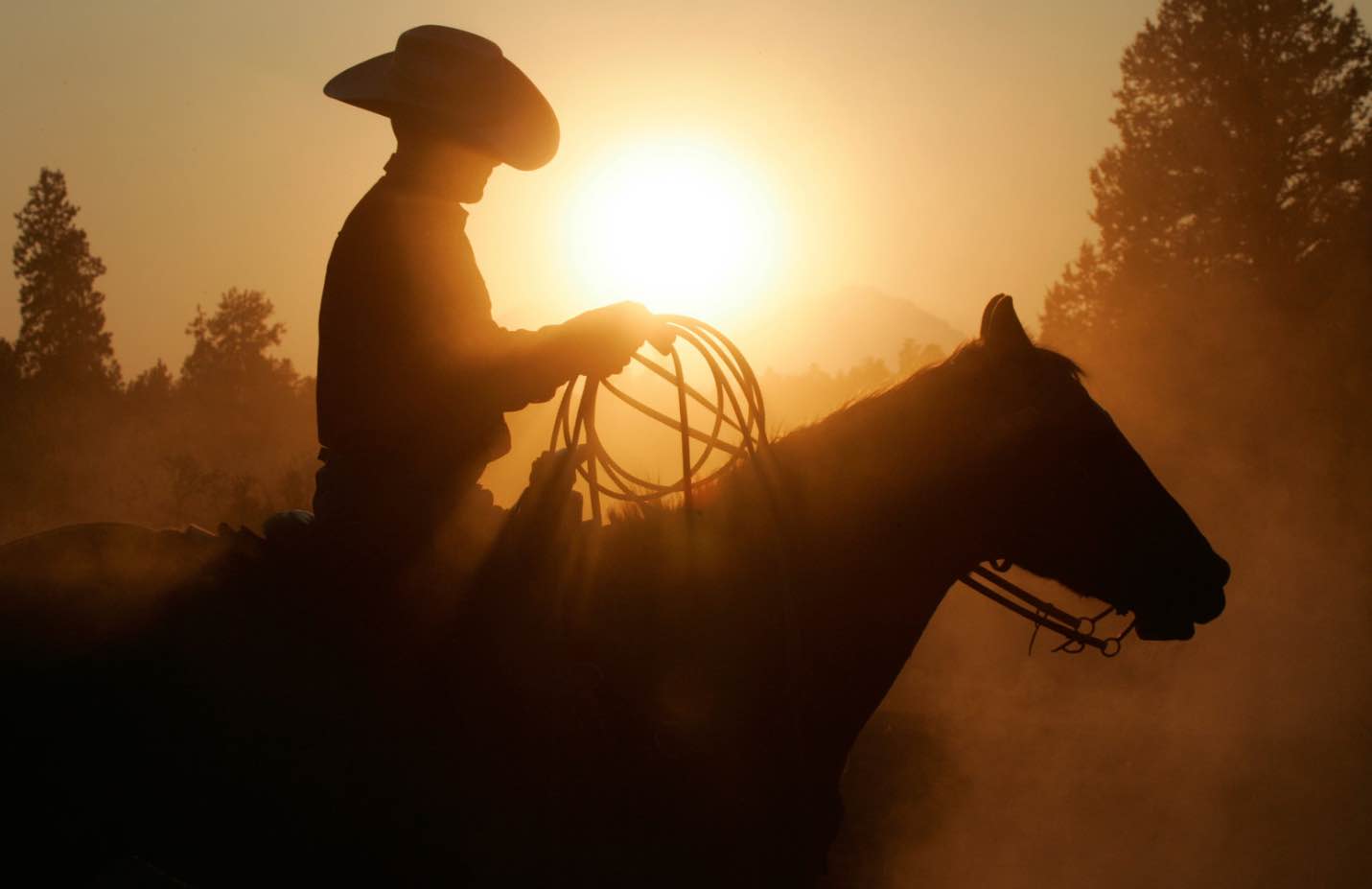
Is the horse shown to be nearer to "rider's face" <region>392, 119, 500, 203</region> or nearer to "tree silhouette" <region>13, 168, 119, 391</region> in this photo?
"rider's face" <region>392, 119, 500, 203</region>

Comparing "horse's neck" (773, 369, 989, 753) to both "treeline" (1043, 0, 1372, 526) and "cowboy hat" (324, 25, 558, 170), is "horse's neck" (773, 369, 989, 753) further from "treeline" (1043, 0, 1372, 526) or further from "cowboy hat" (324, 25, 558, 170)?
"treeline" (1043, 0, 1372, 526)

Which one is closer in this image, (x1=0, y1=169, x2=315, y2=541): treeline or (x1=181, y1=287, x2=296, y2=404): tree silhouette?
(x1=0, y1=169, x2=315, y2=541): treeline

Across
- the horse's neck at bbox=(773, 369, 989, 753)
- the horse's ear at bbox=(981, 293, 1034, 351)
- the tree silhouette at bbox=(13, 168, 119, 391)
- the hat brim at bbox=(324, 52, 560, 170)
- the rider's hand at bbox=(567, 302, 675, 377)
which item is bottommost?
the horse's neck at bbox=(773, 369, 989, 753)

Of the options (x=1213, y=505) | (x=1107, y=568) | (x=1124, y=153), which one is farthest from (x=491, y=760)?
(x=1124, y=153)

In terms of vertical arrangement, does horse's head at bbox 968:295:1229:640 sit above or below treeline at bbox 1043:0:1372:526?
below

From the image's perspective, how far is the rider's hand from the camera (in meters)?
3.32

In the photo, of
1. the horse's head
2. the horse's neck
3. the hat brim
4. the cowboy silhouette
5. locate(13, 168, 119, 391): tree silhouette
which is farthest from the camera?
locate(13, 168, 119, 391): tree silhouette

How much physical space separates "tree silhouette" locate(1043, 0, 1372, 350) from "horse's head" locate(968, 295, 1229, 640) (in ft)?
92.7

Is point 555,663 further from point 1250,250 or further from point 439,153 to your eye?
point 1250,250

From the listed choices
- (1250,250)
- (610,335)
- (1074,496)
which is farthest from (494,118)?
(1250,250)

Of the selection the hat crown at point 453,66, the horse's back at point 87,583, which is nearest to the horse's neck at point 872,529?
the hat crown at point 453,66

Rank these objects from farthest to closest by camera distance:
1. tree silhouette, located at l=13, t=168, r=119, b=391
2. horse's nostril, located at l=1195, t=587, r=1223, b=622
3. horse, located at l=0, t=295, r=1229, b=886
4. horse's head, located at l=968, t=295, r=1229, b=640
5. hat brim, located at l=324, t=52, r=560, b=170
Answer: tree silhouette, located at l=13, t=168, r=119, b=391, horse's nostril, located at l=1195, t=587, r=1223, b=622, horse's head, located at l=968, t=295, r=1229, b=640, hat brim, located at l=324, t=52, r=560, b=170, horse, located at l=0, t=295, r=1229, b=886

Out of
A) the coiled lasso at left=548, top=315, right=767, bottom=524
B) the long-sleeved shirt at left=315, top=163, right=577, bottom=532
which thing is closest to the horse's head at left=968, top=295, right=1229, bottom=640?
the coiled lasso at left=548, top=315, right=767, bottom=524

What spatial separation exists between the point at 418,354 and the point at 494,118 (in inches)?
36.4
